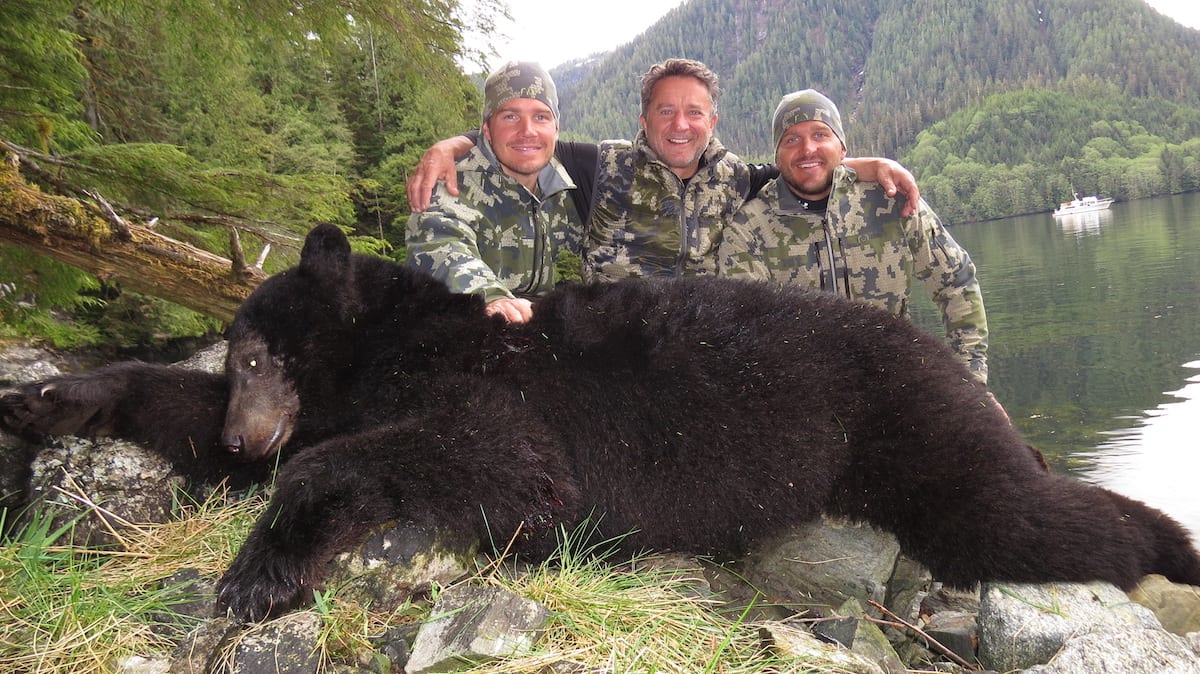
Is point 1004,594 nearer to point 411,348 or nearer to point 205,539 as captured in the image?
point 411,348

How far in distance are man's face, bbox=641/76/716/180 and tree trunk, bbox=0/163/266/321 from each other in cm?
262

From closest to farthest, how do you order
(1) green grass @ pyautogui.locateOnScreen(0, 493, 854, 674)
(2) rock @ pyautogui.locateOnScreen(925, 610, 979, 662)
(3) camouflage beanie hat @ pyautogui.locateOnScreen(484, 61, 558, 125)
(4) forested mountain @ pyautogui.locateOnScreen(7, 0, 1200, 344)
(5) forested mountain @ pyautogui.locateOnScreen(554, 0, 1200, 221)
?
(1) green grass @ pyautogui.locateOnScreen(0, 493, 854, 674) → (2) rock @ pyautogui.locateOnScreen(925, 610, 979, 662) → (3) camouflage beanie hat @ pyautogui.locateOnScreen(484, 61, 558, 125) → (4) forested mountain @ pyautogui.locateOnScreen(7, 0, 1200, 344) → (5) forested mountain @ pyautogui.locateOnScreen(554, 0, 1200, 221)

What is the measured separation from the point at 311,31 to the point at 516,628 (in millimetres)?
4168

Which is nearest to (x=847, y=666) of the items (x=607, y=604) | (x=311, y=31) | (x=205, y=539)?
(x=607, y=604)

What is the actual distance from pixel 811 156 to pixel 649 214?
1.04 metres

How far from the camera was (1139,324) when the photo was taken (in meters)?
14.6

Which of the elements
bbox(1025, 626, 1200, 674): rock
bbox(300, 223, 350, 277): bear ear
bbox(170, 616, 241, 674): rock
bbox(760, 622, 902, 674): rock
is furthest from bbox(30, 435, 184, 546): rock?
bbox(1025, 626, 1200, 674): rock

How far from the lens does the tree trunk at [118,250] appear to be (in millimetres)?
3906

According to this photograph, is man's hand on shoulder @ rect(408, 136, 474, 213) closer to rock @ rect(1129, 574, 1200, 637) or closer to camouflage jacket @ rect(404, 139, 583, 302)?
camouflage jacket @ rect(404, 139, 583, 302)

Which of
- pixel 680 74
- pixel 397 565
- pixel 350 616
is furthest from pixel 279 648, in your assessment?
pixel 680 74

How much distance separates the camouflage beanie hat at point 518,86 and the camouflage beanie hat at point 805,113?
4.69 feet

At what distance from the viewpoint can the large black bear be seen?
252 cm

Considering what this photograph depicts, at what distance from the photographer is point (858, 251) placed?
4.44 meters

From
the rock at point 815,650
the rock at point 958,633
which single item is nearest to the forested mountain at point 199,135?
the rock at point 815,650
